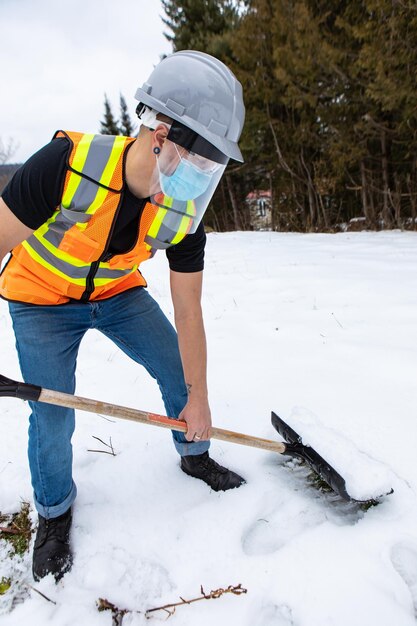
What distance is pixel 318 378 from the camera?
2574 mm

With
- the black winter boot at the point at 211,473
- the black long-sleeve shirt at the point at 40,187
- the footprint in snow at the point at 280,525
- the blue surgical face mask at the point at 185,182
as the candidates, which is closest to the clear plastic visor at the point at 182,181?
the blue surgical face mask at the point at 185,182

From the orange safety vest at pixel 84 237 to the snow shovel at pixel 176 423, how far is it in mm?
379

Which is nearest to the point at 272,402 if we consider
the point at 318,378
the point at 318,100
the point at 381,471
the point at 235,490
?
the point at 318,378

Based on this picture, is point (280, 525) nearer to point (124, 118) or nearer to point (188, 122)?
point (188, 122)

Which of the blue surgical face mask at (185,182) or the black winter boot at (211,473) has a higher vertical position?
the blue surgical face mask at (185,182)

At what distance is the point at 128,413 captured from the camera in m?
1.57

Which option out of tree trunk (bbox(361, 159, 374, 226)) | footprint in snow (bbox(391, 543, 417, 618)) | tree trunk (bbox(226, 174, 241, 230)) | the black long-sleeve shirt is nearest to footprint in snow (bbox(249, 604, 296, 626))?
footprint in snow (bbox(391, 543, 417, 618))

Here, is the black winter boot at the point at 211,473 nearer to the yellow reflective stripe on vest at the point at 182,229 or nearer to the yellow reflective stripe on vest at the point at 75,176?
the yellow reflective stripe on vest at the point at 182,229

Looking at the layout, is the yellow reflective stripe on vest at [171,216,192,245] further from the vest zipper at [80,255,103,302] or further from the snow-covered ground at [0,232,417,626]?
the snow-covered ground at [0,232,417,626]

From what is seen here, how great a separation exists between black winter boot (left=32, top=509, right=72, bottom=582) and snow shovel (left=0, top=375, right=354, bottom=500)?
0.54 meters

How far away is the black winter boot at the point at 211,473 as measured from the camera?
1886mm

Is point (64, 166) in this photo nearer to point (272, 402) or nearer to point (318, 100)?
point (272, 402)

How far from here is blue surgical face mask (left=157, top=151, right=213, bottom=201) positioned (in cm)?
140

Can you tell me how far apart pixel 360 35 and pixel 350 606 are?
8517mm
